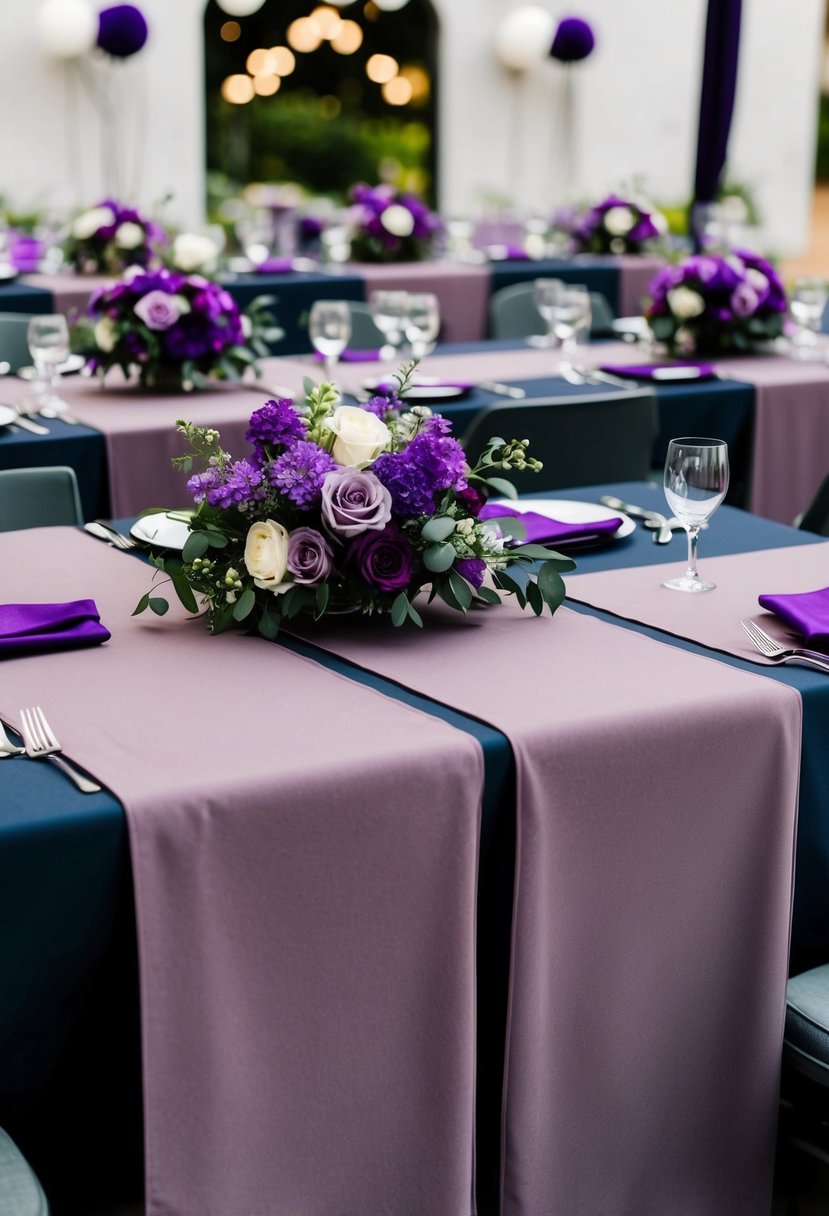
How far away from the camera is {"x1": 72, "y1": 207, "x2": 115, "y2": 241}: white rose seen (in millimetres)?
5816

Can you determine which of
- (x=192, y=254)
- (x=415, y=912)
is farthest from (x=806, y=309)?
(x=415, y=912)

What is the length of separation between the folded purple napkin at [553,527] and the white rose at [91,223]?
386 cm

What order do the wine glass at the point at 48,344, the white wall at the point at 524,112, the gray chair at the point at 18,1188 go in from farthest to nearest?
the white wall at the point at 524,112 → the wine glass at the point at 48,344 → the gray chair at the point at 18,1188

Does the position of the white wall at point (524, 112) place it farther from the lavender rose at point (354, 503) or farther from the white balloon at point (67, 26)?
the lavender rose at point (354, 503)

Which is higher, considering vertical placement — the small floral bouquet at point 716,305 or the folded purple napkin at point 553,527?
the small floral bouquet at point 716,305

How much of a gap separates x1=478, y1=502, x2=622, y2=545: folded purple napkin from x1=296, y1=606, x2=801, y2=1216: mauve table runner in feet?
1.60

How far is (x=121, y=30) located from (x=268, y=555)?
8866 millimetres

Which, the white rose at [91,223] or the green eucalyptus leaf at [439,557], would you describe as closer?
the green eucalyptus leaf at [439,557]

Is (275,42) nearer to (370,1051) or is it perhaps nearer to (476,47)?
(476,47)

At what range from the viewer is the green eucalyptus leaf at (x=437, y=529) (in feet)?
5.85

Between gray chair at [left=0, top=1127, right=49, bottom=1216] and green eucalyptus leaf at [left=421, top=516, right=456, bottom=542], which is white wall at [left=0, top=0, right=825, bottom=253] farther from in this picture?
gray chair at [left=0, top=1127, right=49, bottom=1216]

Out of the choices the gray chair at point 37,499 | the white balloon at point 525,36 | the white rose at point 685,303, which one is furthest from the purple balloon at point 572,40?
the gray chair at point 37,499

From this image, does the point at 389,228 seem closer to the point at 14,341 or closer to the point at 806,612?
the point at 14,341

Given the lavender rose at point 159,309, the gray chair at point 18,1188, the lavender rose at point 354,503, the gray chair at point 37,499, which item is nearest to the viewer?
the gray chair at point 18,1188
